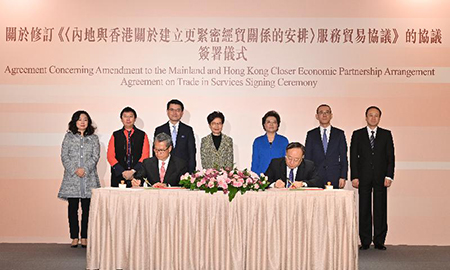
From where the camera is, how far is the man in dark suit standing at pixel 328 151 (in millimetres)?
7086

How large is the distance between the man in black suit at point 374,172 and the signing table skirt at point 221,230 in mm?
2131

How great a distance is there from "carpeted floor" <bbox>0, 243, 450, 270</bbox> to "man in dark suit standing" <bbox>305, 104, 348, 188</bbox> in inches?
34.9

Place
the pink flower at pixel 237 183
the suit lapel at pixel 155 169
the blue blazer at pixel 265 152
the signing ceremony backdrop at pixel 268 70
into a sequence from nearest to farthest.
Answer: the pink flower at pixel 237 183
the suit lapel at pixel 155 169
the blue blazer at pixel 265 152
the signing ceremony backdrop at pixel 268 70

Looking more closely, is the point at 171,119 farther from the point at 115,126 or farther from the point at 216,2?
the point at 216,2

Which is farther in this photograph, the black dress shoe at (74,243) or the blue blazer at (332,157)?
the black dress shoe at (74,243)

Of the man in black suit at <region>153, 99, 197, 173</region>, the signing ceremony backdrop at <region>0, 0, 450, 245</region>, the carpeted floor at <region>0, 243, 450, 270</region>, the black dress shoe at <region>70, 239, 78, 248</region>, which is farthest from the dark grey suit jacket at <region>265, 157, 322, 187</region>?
the black dress shoe at <region>70, 239, 78, 248</region>

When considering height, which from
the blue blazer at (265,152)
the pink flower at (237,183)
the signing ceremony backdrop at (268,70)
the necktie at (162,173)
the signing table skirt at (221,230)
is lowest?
the signing table skirt at (221,230)

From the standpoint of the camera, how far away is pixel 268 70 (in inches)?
301

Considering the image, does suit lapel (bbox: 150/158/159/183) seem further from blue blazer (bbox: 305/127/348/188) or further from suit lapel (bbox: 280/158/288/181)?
blue blazer (bbox: 305/127/348/188)

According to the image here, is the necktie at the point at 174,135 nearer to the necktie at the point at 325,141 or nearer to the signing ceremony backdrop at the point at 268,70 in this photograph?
the signing ceremony backdrop at the point at 268,70

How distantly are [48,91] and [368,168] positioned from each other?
12.8ft

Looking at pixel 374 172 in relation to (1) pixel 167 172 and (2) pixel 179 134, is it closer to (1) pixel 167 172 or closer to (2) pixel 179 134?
(2) pixel 179 134

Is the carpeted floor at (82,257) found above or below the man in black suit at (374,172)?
below

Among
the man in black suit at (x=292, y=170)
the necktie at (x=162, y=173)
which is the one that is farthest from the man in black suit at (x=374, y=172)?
the necktie at (x=162, y=173)
